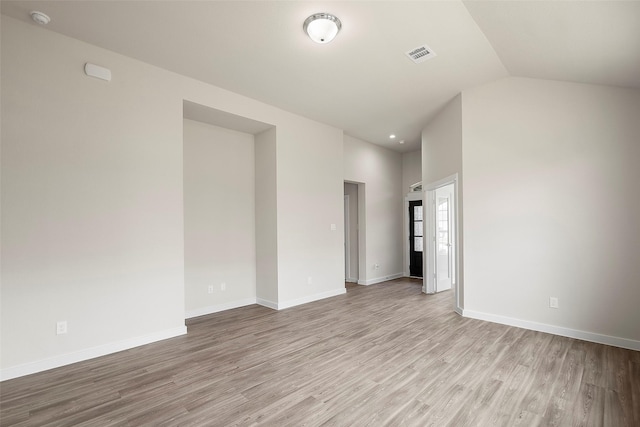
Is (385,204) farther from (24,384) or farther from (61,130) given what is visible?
(24,384)

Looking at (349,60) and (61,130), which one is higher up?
(349,60)

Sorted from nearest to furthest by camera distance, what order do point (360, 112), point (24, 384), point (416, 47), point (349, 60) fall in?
1. point (24, 384)
2. point (416, 47)
3. point (349, 60)
4. point (360, 112)

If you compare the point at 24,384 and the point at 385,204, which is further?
the point at 385,204

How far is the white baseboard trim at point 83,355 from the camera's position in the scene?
2.84 metres

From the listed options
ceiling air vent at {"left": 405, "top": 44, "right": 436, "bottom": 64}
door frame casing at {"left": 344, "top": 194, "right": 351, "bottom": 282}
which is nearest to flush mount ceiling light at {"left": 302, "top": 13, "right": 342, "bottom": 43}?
ceiling air vent at {"left": 405, "top": 44, "right": 436, "bottom": 64}

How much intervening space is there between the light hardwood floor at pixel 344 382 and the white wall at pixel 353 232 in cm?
330

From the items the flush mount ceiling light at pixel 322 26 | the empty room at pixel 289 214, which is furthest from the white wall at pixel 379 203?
the flush mount ceiling light at pixel 322 26

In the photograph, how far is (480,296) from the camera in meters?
4.43

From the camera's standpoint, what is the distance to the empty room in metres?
2.58

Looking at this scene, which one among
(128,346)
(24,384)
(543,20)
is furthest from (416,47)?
(24,384)

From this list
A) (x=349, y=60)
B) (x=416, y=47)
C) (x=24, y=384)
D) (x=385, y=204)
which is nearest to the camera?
(x=24, y=384)

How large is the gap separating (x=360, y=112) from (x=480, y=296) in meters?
3.46

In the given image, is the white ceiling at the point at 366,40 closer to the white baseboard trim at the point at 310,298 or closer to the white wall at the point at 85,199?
the white wall at the point at 85,199

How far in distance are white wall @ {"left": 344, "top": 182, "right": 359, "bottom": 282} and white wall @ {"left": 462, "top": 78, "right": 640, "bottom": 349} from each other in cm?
315
